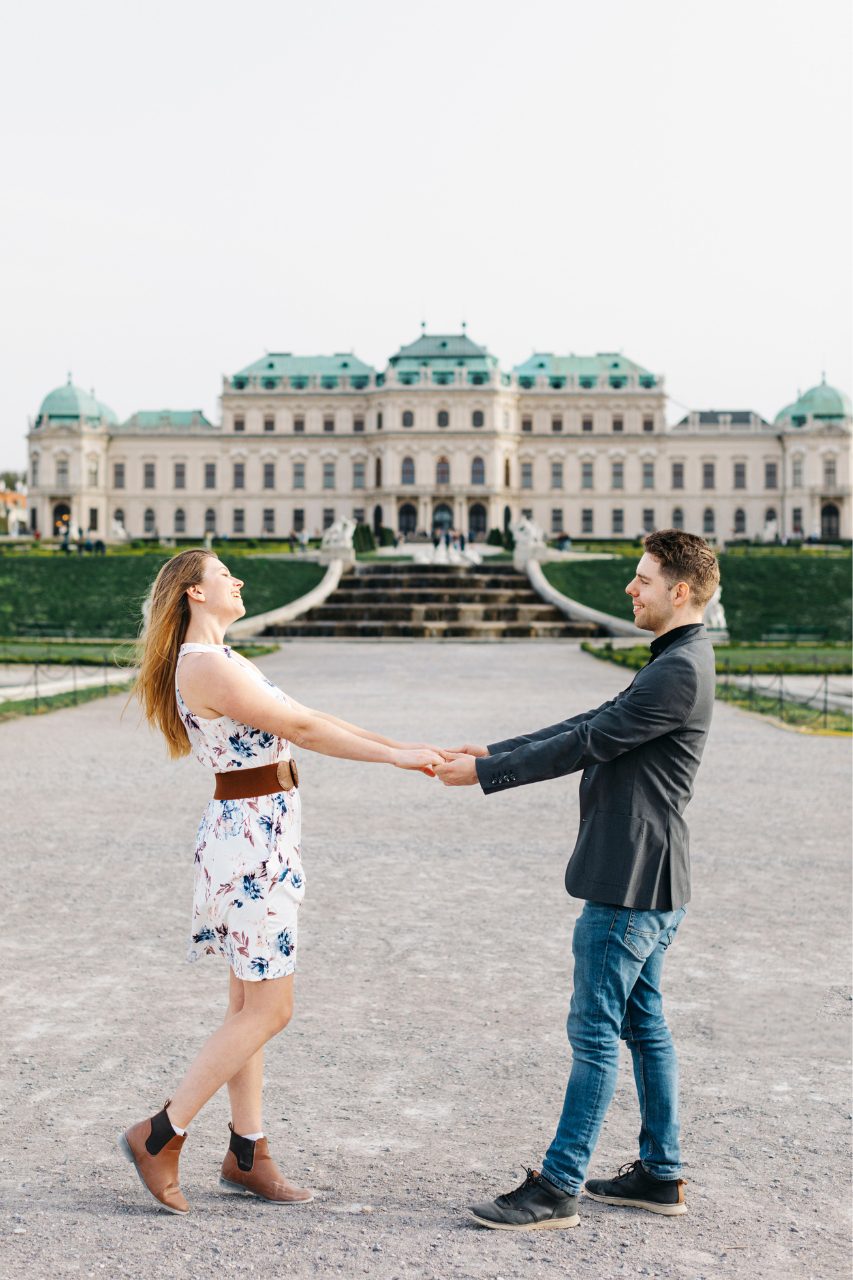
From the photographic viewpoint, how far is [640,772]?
347 centimetres

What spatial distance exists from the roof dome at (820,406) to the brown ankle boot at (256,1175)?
92789 millimetres

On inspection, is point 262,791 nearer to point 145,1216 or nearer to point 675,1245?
point 145,1216

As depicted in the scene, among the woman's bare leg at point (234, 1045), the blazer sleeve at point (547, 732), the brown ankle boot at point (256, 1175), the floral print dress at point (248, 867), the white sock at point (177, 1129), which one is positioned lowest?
the brown ankle boot at point (256, 1175)

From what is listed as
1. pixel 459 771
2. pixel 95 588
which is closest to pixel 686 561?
pixel 459 771

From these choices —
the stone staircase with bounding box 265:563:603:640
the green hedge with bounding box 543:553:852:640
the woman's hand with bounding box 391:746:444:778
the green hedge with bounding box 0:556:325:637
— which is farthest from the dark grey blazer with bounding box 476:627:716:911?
the green hedge with bounding box 543:553:852:640

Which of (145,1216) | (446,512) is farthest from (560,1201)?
(446,512)

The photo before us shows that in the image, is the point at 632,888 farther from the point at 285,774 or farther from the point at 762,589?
the point at 762,589

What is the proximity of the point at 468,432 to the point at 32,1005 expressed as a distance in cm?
8478

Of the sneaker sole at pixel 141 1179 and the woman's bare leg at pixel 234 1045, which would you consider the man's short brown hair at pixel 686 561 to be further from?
the sneaker sole at pixel 141 1179

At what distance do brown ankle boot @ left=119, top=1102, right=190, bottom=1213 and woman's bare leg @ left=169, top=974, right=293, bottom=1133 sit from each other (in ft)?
0.15

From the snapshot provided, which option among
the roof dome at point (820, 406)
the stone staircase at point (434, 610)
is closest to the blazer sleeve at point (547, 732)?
the stone staircase at point (434, 610)

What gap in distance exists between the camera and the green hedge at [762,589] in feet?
119

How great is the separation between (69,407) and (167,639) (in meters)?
95.1

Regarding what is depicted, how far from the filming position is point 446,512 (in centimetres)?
8831
